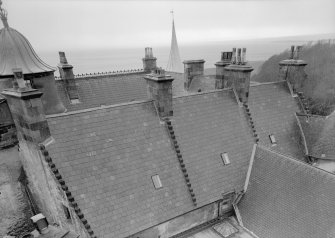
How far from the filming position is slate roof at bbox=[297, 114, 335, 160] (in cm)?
1527

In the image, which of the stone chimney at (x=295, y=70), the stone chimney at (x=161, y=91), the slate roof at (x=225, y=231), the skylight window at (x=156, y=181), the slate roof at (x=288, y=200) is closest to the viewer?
the slate roof at (x=288, y=200)

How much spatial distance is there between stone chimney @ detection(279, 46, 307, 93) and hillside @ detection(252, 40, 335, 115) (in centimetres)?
2276

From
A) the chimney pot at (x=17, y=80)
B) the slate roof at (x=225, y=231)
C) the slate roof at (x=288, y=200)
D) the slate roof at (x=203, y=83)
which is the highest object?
the chimney pot at (x=17, y=80)

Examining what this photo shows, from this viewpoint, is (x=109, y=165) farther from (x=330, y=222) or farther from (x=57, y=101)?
(x=330, y=222)

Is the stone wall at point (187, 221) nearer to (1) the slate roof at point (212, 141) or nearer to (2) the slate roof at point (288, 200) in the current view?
(1) the slate roof at point (212, 141)

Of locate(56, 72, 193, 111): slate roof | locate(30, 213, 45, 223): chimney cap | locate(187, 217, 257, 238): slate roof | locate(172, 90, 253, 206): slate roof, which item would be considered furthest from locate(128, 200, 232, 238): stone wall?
locate(56, 72, 193, 111): slate roof

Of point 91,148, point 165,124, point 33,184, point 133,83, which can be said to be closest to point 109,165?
point 91,148

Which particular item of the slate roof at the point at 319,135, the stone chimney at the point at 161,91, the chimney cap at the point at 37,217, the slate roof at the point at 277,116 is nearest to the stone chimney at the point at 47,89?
the chimney cap at the point at 37,217

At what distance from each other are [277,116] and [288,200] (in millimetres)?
7493

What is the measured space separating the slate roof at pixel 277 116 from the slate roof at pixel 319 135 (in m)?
0.62

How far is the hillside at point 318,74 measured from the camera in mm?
39719

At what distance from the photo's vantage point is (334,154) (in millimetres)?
14891

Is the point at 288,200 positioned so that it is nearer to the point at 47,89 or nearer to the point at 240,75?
the point at 240,75

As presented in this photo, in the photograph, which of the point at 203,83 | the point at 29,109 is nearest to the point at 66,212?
the point at 29,109
